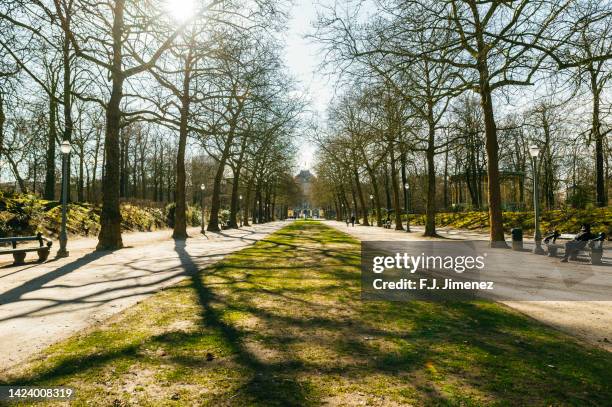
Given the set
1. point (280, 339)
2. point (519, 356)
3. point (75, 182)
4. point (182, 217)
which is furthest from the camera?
point (75, 182)

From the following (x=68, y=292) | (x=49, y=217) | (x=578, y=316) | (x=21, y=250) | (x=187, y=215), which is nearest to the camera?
(x=578, y=316)

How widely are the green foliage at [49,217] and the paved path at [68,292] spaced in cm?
557

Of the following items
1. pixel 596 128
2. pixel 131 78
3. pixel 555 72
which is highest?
pixel 131 78

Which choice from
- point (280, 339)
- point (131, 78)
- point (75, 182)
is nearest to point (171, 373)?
point (280, 339)

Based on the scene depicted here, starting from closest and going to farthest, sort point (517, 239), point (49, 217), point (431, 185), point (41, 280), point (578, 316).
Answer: point (578, 316) < point (41, 280) < point (517, 239) < point (49, 217) < point (431, 185)

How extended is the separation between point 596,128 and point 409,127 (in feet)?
29.1

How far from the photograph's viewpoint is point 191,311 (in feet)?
17.4

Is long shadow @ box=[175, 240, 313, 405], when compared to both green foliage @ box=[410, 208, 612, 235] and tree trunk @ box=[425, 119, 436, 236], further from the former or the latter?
green foliage @ box=[410, 208, 612, 235]

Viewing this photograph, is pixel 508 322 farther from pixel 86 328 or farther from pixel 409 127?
pixel 409 127

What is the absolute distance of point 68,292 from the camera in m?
6.86

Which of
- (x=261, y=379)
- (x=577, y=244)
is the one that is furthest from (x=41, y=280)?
(x=577, y=244)

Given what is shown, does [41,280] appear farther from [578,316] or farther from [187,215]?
[187,215]

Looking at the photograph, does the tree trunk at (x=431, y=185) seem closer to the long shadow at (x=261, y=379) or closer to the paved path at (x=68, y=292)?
the paved path at (x=68, y=292)

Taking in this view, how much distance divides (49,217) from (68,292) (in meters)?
13.4
